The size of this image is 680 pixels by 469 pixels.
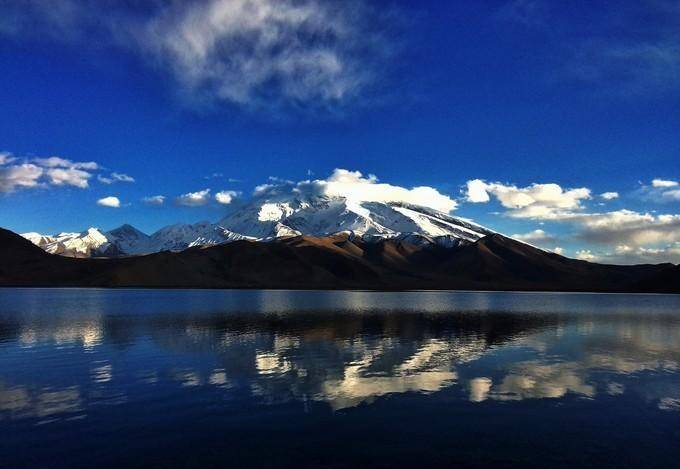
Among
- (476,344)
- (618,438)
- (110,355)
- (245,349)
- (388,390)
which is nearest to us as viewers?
(618,438)

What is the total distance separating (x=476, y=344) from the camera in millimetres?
48750

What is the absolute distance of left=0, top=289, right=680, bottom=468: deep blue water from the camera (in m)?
18.9

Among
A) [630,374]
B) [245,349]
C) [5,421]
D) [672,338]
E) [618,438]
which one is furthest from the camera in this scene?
[672,338]

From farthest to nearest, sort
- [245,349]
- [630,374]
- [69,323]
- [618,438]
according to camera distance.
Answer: [69,323] < [245,349] < [630,374] < [618,438]

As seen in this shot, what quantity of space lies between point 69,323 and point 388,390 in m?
52.2

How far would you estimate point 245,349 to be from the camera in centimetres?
4381

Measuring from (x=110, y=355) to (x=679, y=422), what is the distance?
122ft

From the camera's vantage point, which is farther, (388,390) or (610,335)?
(610,335)

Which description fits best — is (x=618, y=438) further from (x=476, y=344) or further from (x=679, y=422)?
(x=476, y=344)

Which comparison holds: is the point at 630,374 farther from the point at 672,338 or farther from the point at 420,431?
the point at 672,338

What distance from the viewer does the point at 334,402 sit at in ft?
85.2

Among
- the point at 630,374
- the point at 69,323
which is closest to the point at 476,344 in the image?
the point at 630,374

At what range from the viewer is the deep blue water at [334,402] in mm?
18875

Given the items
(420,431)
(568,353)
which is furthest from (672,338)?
(420,431)
